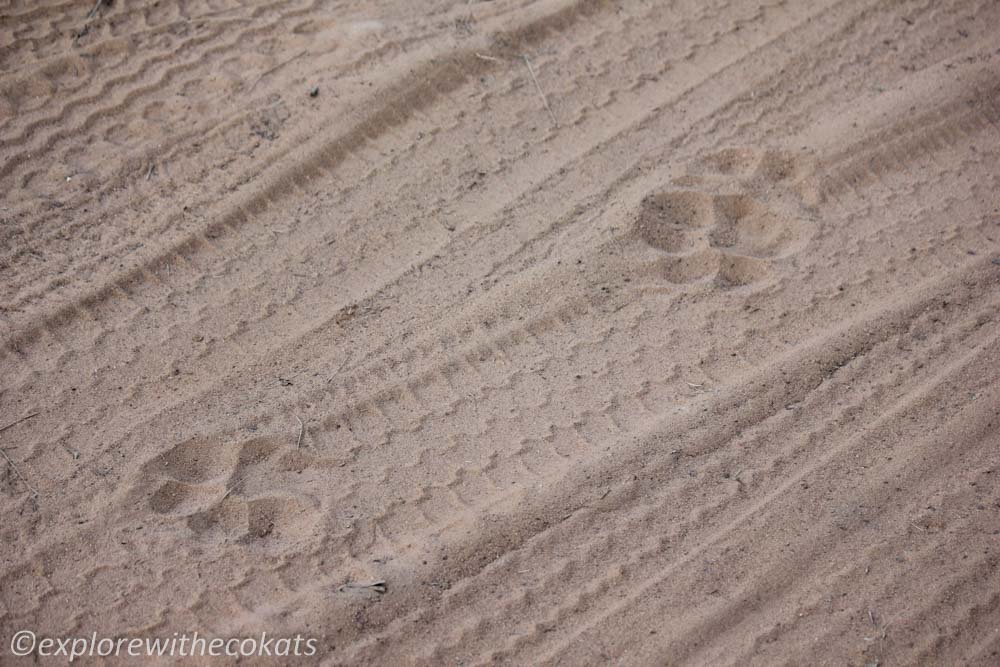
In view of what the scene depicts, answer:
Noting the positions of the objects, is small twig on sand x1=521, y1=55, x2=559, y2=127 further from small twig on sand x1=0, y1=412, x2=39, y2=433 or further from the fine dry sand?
small twig on sand x1=0, y1=412, x2=39, y2=433

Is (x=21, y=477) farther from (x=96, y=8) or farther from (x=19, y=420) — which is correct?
(x=96, y=8)

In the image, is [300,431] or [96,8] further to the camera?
[96,8]

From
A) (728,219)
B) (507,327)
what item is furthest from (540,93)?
(507,327)

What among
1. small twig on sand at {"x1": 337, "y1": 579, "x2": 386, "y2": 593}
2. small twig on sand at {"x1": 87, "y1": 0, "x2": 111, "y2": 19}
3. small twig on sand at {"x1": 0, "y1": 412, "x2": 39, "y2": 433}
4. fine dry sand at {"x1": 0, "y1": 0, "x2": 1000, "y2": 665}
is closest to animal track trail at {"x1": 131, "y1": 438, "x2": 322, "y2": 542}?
fine dry sand at {"x1": 0, "y1": 0, "x2": 1000, "y2": 665}

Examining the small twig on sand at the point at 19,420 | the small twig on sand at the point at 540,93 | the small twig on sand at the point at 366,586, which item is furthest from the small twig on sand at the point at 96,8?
the small twig on sand at the point at 366,586

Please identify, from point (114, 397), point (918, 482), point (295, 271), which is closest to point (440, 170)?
point (295, 271)
